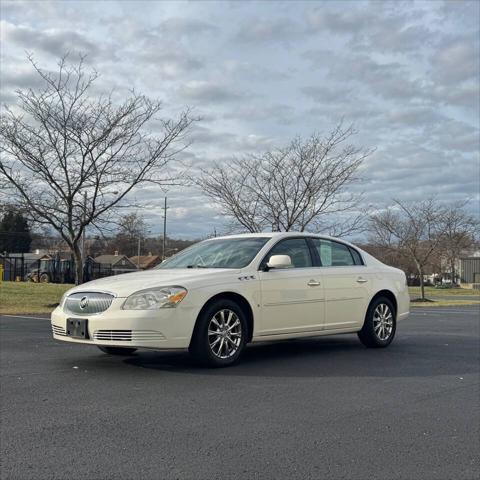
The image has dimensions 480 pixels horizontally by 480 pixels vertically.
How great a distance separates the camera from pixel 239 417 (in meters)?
4.71

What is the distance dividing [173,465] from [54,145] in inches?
566

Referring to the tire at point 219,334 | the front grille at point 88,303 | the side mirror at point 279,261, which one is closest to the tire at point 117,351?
the front grille at point 88,303

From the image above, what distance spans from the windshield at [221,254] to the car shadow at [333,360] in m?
1.12

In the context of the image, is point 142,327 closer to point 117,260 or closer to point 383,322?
point 383,322

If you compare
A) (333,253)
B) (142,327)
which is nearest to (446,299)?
(333,253)

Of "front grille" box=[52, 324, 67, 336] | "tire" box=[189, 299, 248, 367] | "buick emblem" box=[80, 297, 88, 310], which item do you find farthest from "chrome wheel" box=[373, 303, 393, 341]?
"front grille" box=[52, 324, 67, 336]

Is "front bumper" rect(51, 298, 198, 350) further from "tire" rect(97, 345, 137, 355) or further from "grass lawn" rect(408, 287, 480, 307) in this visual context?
"grass lawn" rect(408, 287, 480, 307)

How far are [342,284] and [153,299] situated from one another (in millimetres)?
2876

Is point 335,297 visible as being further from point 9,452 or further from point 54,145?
point 54,145

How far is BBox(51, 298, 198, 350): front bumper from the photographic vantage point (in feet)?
20.2

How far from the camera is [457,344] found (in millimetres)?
9586

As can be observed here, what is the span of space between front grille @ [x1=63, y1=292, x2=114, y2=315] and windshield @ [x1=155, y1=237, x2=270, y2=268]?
4.58 feet

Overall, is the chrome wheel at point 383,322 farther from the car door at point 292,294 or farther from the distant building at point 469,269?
the distant building at point 469,269

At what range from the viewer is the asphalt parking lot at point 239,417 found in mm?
3672
